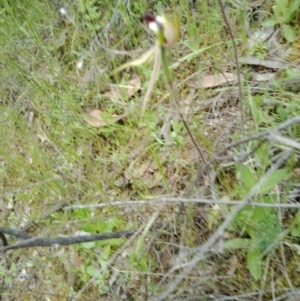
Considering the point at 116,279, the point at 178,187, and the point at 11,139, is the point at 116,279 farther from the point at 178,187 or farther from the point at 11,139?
the point at 11,139

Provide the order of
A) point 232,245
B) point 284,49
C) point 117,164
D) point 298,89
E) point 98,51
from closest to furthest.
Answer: point 232,245 → point 298,89 → point 284,49 → point 117,164 → point 98,51

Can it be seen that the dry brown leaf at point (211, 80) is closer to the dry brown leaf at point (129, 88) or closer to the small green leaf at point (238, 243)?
the dry brown leaf at point (129, 88)

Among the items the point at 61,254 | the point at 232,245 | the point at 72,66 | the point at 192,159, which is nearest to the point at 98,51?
the point at 72,66

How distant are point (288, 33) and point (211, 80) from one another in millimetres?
249

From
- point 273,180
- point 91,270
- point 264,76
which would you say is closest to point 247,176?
point 273,180

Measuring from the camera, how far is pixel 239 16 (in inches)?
54.9

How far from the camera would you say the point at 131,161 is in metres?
1.45

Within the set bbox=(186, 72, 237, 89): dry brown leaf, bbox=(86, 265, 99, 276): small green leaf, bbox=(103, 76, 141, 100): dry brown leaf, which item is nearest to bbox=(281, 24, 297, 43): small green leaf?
bbox=(186, 72, 237, 89): dry brown leaf

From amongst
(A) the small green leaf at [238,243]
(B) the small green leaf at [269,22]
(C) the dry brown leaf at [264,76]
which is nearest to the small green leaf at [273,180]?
(A) the small green leaf at [238,243]

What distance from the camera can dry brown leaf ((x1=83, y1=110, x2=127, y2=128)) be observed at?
4.97 ft

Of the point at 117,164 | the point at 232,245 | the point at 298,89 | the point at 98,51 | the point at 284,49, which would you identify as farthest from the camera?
the point at 98,51

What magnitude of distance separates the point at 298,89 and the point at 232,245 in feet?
1.47

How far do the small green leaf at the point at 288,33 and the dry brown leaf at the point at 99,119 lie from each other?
0.53 meters

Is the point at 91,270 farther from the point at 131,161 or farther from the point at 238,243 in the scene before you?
the point at 238,243
